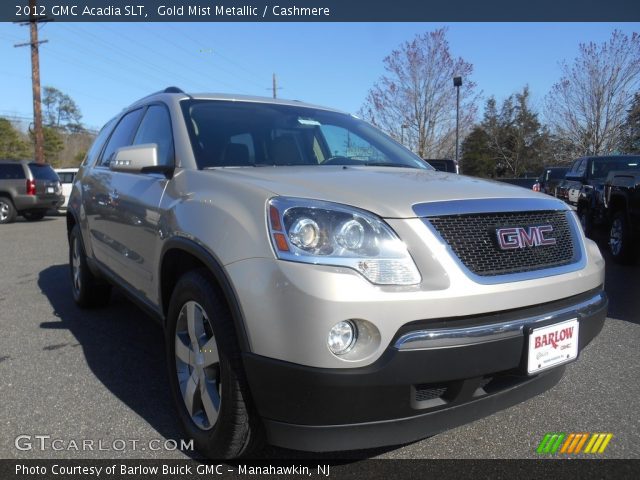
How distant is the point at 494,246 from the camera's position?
2.07 meters

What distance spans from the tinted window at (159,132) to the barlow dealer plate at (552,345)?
2.04 m

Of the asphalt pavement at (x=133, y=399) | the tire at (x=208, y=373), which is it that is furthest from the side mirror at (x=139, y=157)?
the asphalt pavement at (x=133, y=399)

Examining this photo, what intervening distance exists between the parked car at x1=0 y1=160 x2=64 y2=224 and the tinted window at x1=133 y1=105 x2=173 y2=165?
1307 centimetres

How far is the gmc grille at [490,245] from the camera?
6.53ft

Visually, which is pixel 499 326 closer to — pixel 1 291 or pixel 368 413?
pixel 368 413

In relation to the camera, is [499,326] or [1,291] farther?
[1,291]

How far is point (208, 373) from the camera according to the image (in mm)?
2305

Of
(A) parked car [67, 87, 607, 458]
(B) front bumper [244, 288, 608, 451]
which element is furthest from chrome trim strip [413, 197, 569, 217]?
(B) front bumper [244, 288, 608, 451]

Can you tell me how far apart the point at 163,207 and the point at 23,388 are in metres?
1.50

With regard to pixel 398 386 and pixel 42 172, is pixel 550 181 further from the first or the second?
pixel 42 172

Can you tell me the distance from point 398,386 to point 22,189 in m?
15.8

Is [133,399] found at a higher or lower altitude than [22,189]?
lower

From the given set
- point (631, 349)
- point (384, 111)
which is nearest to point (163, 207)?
point (631, 349)

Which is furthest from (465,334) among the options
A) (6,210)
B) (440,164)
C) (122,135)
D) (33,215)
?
(33,215)
